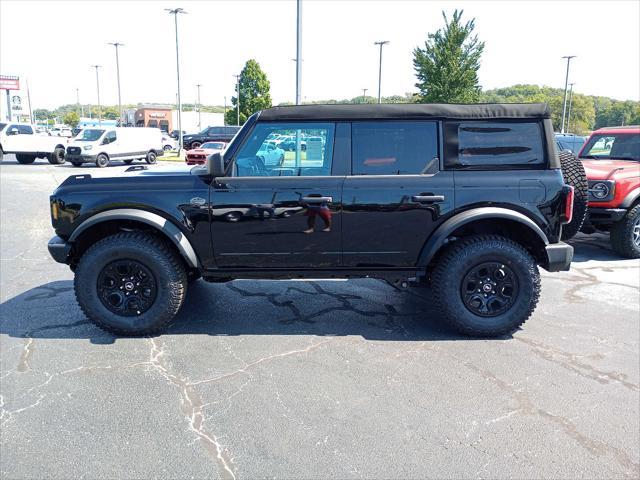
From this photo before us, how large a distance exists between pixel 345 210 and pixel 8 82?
219ft

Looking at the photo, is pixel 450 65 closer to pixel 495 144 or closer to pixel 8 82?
pixel 495 144

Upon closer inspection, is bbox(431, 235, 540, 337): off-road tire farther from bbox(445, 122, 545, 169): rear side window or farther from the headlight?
the headlight

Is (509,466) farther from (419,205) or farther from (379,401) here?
(419,205)

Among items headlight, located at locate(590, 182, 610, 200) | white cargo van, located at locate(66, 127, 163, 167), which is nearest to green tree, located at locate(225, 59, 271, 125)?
white cargo van, located at locate(66, 127, 163, 167)

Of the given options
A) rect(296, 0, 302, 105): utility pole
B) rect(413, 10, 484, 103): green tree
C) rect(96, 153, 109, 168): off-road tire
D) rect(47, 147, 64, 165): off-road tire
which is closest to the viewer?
rect(296, 0, 302, 105): utility pole

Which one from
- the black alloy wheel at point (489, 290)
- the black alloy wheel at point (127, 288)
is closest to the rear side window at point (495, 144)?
the black alloy wheel at point (489, 290)

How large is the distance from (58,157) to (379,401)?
80.6 ft

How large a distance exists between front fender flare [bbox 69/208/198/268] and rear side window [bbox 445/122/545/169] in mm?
2340

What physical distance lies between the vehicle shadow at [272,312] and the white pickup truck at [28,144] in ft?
67.4

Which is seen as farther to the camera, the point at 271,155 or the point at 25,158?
the point at 25,158

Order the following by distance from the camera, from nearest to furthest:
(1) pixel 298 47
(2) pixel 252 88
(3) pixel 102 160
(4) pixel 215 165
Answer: (4) pixel 215 165
(1) pixel 298 47
(3) pixel 102 160
(2) pixel 252 88

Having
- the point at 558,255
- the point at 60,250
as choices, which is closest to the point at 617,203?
the point at 558,255

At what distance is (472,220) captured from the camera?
162 inches

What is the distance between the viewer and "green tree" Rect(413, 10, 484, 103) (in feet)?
107
